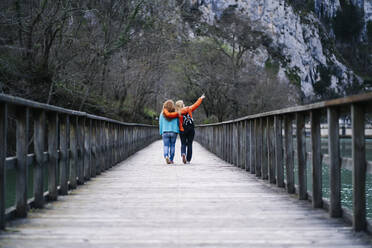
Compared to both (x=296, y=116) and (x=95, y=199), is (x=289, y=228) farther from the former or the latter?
(x=95, y=199)

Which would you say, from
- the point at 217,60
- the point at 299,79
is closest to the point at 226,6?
the point at 299,79

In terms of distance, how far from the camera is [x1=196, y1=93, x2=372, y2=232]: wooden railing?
3.94 meters

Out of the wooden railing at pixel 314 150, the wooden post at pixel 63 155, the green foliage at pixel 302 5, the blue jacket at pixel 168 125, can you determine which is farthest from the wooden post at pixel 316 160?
the green foliage at pixel 302 5

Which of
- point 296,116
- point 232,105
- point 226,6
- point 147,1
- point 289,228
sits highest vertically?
point 226,6

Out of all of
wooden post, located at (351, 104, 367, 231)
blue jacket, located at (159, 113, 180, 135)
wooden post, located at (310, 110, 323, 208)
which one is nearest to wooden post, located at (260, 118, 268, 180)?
wooden post, located at (310, 110, 323, 208)

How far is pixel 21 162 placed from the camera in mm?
4574

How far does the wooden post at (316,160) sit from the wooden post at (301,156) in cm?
50

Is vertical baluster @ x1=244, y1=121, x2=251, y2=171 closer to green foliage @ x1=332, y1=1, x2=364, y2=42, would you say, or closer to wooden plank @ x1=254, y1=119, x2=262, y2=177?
wooden plank @ x1=254, y1=119, x2=262, y2=177

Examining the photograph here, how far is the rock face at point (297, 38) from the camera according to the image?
106 m

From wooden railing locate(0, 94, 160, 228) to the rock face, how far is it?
90.3 m

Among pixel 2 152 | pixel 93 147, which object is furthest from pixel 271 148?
pixel 2 152

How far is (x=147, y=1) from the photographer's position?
2319 cm

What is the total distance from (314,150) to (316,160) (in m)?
0.10

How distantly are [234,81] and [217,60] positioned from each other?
3.87 meters
